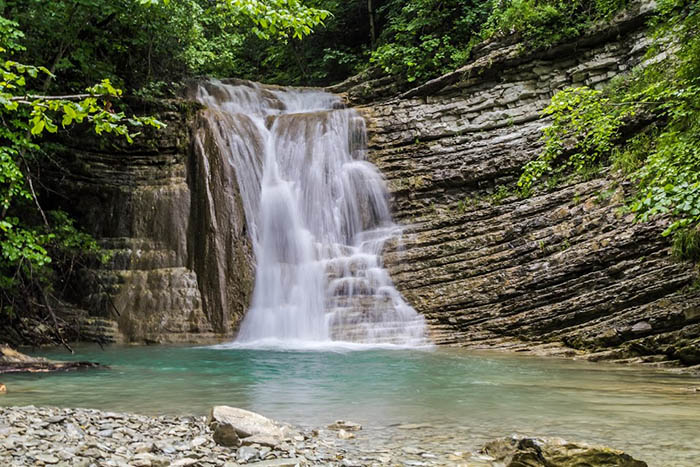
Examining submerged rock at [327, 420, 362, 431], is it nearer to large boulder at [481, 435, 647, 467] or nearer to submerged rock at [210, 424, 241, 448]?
submerged rock at [210, 424, 241, 448]

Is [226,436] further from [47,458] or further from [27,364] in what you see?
[27,364]

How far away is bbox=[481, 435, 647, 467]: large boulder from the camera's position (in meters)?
3.41

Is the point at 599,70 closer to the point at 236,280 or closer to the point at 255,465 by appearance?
the point at 236,280

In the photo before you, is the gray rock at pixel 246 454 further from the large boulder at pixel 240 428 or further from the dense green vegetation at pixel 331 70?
the dense green vegetation at pixel 331 70

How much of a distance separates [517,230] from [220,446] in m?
9.64

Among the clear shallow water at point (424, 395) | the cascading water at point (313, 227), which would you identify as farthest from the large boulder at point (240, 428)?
the cascading water at point (313, 227)

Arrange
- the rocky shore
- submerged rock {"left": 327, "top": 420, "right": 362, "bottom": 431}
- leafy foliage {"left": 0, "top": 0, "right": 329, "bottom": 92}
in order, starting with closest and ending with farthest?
the rocky shore
submerged rock {"left": 327, "top": 420, "right": 362, "bottom": 431}
leafy foliage {"left": 0, "top": 0, "right": 329, "bottom": 92}

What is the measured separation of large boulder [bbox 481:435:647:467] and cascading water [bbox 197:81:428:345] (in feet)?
27.3

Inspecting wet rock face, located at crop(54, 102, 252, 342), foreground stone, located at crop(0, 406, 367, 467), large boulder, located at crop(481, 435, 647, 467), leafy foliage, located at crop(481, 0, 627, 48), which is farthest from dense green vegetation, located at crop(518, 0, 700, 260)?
wet rock face, located at crop(54, 102, 252, 342)

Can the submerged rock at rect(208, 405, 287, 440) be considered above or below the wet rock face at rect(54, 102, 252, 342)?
below

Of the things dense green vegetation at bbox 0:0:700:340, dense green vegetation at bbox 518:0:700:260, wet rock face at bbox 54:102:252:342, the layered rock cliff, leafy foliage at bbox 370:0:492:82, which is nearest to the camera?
dense green vegetation at bbox 518:0:700:260

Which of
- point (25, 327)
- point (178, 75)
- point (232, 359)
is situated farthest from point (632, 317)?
point (178, 75)

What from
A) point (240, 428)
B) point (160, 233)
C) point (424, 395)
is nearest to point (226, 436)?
point (240, 428)

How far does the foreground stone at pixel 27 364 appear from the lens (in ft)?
25.7
